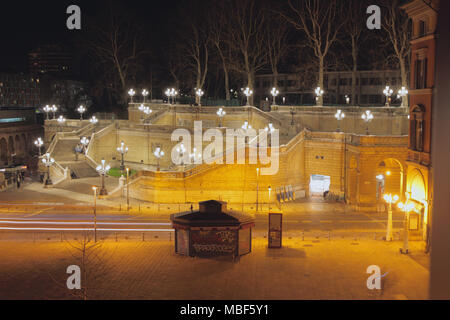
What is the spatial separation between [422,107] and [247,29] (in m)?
36.0

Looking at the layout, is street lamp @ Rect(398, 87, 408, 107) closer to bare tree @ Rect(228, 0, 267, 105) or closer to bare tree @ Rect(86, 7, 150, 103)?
bare tree @ Rect(228, 0, 267, 105)

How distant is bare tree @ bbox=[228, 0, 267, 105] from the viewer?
58875mm

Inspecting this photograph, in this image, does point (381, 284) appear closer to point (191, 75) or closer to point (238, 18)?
point (238, 18)

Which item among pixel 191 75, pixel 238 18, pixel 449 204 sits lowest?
pixel 449 204

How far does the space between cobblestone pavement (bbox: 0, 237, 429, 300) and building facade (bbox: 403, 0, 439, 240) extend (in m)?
3.03

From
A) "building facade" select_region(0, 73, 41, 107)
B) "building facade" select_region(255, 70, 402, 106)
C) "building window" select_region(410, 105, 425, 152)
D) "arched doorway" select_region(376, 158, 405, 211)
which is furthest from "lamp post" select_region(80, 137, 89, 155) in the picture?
"building facade" select_region(0, 73, 41, 107)

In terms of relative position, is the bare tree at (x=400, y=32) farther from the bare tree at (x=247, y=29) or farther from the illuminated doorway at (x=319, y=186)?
the bare tree at (x=247, y=29)

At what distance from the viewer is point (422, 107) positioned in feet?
97.5

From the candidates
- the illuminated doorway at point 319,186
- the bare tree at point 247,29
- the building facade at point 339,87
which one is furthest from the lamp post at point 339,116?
the building facade at point 339,87

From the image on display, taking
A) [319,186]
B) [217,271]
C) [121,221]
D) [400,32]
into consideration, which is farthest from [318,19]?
[217,271]

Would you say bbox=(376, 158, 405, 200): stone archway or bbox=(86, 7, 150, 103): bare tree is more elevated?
bbox=(86, 7, 150, 103): bare tree
